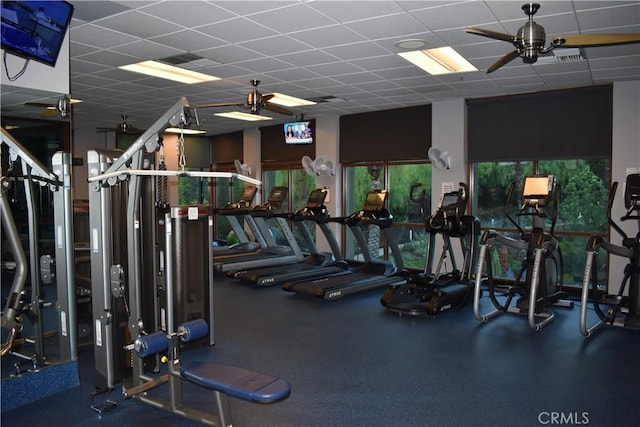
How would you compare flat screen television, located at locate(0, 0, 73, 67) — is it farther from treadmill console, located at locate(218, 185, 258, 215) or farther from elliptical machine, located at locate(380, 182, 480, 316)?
treadmill console, located at locate(218, 185, 258, 215)

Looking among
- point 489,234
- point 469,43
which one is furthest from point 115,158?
point 489,234

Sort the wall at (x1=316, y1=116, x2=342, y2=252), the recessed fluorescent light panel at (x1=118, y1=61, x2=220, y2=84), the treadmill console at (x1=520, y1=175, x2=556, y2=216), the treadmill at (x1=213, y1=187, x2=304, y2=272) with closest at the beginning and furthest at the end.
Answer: the treadmill console at (x1=520, y1=175, x2=556, y2=216), the recessed fluorescent light panel at (x1=118, y1=61, x2=220, y2=84), the treadmill at (x1=213, y1=187, x2=304, y2=272), the wall at (x1=316, y1=116, x2=342, y2=252)

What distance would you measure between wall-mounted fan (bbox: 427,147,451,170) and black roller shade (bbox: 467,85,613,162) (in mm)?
398

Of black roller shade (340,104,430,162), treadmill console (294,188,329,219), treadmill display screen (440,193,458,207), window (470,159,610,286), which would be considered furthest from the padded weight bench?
black roller shade (340,104,430,162)

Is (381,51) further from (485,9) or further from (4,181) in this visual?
(4,181)

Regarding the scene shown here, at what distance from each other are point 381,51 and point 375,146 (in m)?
4.10

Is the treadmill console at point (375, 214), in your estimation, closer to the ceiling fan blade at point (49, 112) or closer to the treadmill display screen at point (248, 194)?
the treadmill display screen at point (248, 194)

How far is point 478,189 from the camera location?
8523mm

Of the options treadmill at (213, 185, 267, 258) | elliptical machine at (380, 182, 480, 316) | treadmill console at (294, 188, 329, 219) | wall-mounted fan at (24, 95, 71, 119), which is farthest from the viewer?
treadmill at (213, 185, 267, 258)

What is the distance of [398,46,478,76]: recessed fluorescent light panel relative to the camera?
18.3 ft

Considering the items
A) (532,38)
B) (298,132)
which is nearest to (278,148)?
(298,132)

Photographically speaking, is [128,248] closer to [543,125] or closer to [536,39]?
[536,39]

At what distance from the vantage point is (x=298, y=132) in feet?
33.2

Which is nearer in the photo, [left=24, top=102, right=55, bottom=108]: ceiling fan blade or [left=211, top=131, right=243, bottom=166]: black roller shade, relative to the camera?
[left=24, top=102, right=55, bottom=108]: ceiling fan blade
